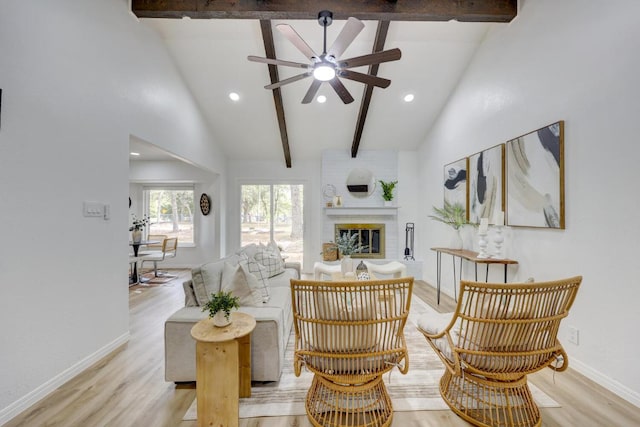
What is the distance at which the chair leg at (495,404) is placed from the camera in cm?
170

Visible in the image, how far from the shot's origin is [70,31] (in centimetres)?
221

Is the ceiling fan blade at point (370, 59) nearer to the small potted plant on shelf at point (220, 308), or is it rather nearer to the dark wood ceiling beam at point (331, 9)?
the dark wood ceiling beam at point (331, 9)

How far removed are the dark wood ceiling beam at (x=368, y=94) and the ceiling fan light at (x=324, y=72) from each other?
1.35 metres

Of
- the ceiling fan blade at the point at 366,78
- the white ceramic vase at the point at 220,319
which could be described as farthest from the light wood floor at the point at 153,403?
the ceiling fan blade at the point at 366,78

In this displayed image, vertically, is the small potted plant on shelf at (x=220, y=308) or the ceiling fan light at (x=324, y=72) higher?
the ceiling fan light at (x=324, y=72)

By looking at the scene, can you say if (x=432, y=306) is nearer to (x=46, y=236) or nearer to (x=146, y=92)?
(x=46, y=236)

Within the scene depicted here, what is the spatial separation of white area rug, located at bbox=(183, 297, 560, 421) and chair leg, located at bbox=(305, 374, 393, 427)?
0.13 metres

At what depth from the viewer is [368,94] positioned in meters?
4.32

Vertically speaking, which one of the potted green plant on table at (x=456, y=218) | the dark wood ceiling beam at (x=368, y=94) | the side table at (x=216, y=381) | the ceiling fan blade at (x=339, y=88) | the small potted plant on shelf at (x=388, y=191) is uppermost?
the dark wood ceiling beam at (x=368, y=94)

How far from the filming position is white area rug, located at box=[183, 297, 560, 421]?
72.9 inches

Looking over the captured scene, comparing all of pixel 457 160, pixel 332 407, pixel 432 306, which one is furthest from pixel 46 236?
pixel 457 160

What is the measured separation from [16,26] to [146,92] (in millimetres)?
1361

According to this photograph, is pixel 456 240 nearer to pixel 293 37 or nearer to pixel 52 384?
pixel 293 37

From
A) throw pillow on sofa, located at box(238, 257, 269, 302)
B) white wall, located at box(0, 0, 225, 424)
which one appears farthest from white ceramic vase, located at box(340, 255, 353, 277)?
white wall, located at box(0, 0, 225, 424)
